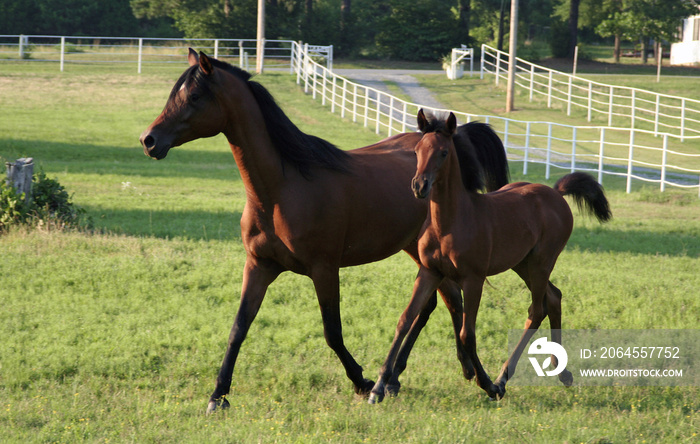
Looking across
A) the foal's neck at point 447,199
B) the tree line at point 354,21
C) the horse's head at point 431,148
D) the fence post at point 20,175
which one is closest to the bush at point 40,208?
the fence post at point 20,175

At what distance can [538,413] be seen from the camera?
219 inches

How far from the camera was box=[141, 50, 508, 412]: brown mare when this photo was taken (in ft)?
17.5

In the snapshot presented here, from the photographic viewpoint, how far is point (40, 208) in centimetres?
1120

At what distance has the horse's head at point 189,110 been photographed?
17.1ft

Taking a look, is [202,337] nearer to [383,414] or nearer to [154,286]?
[154,286]

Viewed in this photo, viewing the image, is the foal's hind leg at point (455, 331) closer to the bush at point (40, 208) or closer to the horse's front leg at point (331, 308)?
the horse's front leg at point (331, 308)

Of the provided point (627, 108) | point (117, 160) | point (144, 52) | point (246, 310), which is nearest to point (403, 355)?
point (246, 310)

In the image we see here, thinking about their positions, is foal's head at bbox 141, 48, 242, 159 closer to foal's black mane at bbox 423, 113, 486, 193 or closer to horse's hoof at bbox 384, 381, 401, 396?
foal's black mane at bbox 423, 113, 486, 193

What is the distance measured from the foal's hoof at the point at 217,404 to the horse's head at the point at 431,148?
2035mm

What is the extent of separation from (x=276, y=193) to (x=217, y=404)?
158 cm

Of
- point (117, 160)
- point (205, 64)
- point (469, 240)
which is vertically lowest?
point (117, 160)

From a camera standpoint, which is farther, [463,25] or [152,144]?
[463,25]

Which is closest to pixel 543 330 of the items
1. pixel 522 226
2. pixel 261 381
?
pixel 522 226

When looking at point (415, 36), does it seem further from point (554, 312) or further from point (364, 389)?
point (364, 389)
